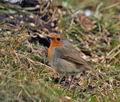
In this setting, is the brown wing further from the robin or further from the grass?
the grass

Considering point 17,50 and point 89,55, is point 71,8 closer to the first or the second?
point 89,55

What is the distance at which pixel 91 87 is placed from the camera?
21.9 ft

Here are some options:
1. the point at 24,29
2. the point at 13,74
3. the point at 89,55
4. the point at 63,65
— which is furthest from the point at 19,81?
the point at 89,55

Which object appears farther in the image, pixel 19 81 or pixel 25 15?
pixel 25 15

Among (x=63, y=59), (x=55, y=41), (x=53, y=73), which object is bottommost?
(x=53, y=73)

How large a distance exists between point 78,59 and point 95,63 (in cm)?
78

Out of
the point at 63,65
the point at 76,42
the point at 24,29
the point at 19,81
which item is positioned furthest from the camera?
the point at 76,42

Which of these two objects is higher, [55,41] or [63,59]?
[55,41]

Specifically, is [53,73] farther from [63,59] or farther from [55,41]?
[55,41]

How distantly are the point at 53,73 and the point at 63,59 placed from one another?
200 millimetres

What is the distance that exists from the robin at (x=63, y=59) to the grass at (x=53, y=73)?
0.46ft

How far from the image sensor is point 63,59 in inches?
262

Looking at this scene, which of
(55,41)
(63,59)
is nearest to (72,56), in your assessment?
(63,59)

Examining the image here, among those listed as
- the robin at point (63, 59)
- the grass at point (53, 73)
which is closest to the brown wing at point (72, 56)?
the robin at point (63, 59)
